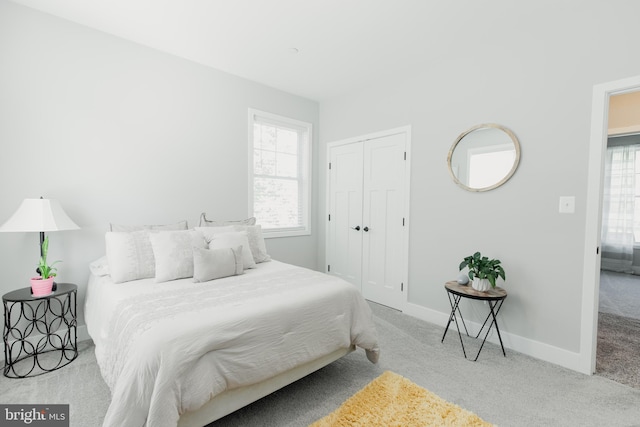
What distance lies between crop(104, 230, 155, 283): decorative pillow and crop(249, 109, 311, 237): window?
4.76 ft

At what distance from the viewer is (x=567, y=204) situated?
2258 millimetres

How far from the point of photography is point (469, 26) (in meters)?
2.46

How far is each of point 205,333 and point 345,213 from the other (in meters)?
2.83

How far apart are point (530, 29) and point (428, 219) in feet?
6.05

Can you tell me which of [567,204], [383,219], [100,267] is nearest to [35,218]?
[100,267]

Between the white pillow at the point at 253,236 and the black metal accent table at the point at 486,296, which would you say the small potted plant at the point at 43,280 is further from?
the black metal accent table at the point at 486,296

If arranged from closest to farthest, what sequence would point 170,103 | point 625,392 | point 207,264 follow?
point 625,392
point 207,264
point 170,103

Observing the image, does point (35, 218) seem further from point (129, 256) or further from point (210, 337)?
point (210, 337)

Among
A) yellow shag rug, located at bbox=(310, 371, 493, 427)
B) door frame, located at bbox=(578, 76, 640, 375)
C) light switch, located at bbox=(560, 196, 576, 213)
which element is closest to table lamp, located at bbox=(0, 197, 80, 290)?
yellow shag rug, located at bbox=(310, 371, 493, 427)

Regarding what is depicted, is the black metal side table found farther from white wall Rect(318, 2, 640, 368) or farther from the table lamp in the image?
white wall Rect(318, 2, 640, 368)

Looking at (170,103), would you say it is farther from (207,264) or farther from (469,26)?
(469,26)

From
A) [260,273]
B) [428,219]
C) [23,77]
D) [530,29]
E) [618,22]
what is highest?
[530,29]

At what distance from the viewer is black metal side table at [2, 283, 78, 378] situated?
2096 mm

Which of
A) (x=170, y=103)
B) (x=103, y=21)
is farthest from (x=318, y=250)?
(x=103, y=21)
